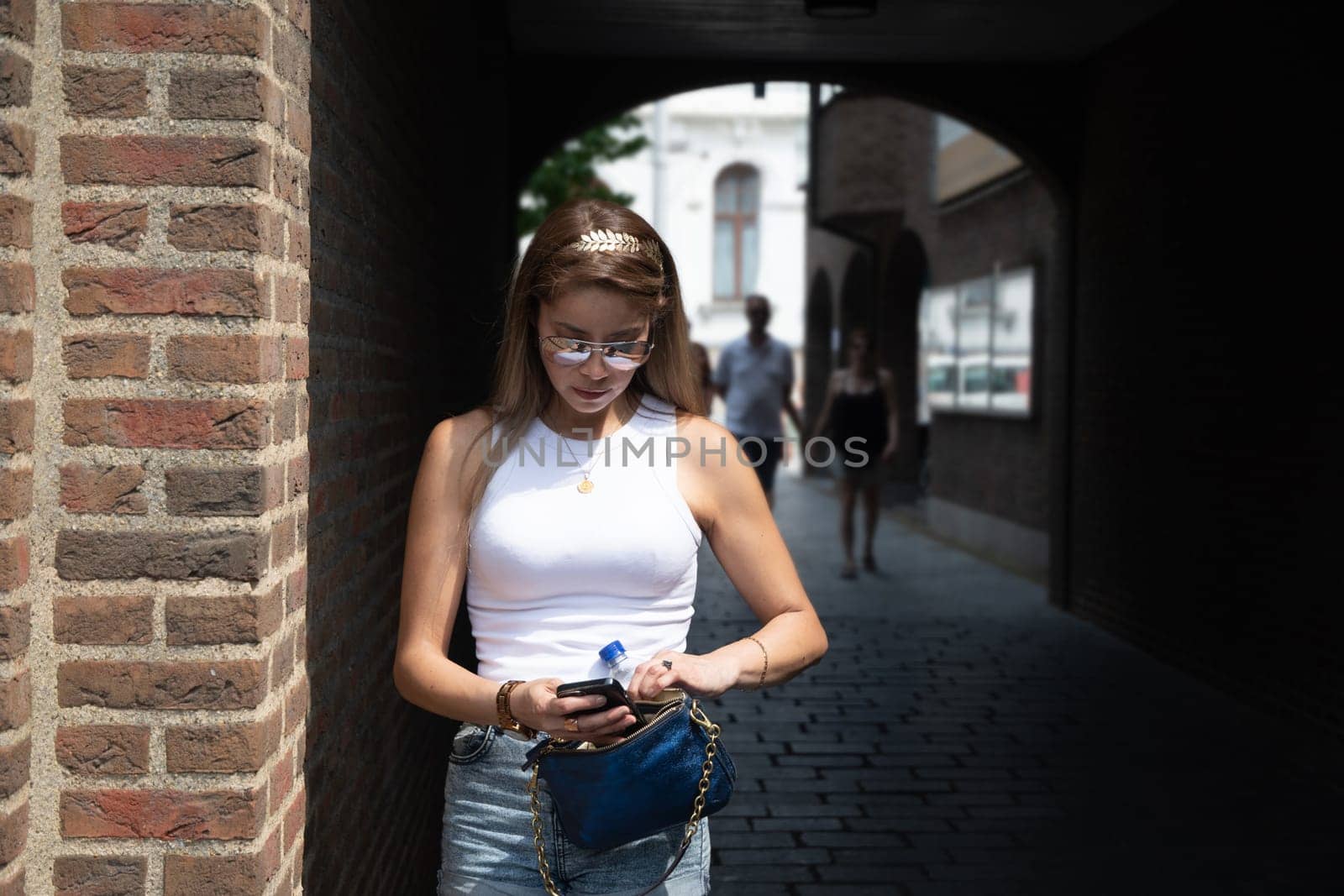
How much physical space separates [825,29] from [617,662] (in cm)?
779

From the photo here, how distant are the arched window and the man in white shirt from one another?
25.7 m

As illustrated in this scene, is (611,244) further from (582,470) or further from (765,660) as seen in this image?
(765,660)

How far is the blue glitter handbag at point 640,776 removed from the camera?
7.38 feet

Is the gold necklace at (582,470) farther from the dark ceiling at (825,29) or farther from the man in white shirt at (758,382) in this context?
the man in white shirt at (758,382)

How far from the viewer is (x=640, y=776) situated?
7.39ft

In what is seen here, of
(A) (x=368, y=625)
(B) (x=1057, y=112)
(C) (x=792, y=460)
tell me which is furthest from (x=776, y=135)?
(A) (x=368, y=625)

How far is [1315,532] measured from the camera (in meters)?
6.80

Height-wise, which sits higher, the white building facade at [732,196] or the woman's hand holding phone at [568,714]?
the white building facade at [732,196]

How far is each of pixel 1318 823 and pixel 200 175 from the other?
16.4 feet

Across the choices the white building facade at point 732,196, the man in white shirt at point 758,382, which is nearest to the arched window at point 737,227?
the white building facade at point 732,196

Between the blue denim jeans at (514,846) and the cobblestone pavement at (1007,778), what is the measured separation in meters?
2.67

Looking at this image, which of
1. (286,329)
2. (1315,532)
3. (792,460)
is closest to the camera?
(286,329)

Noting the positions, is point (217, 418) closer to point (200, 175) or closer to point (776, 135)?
point (200, 175)

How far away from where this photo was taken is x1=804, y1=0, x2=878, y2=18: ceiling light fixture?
782 cm
